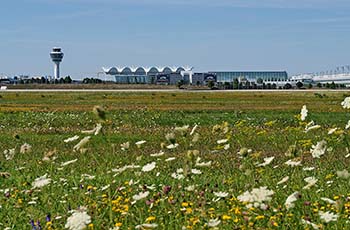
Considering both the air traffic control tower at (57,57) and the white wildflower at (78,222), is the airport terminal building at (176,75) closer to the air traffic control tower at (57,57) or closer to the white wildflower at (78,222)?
the air traffic control tower at (57,57)

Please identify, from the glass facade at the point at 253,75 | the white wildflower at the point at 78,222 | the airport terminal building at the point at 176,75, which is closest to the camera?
the white wildflower at the point at 78,222

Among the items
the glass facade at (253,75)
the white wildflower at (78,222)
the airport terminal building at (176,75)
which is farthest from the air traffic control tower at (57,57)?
the white wildflower at (78,222)

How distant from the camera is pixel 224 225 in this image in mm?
3895

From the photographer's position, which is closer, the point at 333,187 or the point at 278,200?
the point at 278,200

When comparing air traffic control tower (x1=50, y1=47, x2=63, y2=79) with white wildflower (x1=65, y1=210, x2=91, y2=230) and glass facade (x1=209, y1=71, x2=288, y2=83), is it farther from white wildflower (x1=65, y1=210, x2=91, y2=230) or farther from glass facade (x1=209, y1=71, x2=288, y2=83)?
white wildflower (x1=65, y1=210, x2=91, y2=230)

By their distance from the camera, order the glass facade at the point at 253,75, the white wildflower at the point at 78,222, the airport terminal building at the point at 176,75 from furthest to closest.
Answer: the glass facade at the point at 253,75, the airport terminal building at the point at 176,75, the white wildflower at the point at 78,222

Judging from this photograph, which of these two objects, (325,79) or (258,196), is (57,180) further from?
(325,79)

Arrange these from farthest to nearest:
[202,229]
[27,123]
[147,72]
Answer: [147,72] < [27,123] < [202,229]

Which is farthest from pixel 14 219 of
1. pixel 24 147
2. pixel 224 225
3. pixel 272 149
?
pixel 272 149

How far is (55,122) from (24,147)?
20.5m

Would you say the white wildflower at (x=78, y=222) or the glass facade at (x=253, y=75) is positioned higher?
the white wildflower at (x=78, y=222)

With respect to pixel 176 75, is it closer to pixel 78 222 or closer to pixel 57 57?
pixel 57 57

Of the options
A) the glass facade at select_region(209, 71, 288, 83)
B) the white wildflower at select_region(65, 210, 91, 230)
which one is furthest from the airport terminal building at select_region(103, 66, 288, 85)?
the white wildflower at select_region(65, 210, 91, 230)

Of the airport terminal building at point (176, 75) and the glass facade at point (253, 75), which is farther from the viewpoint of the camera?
the glass facade at point (253, 75)
